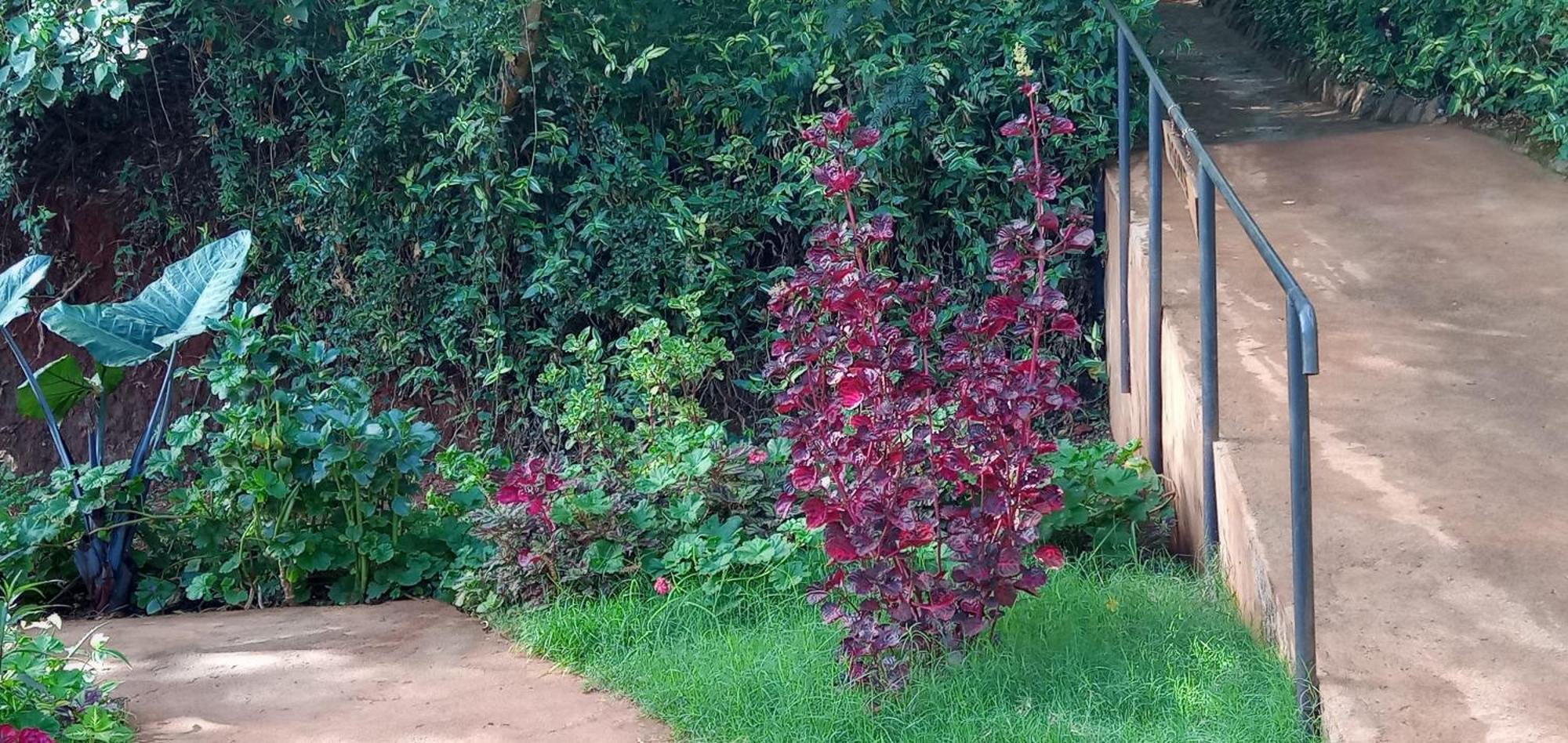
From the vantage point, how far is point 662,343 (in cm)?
566

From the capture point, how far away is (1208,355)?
3.47 m

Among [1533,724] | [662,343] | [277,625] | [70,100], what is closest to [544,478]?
[277,625]

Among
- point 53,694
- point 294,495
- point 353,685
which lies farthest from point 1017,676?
point 294,495

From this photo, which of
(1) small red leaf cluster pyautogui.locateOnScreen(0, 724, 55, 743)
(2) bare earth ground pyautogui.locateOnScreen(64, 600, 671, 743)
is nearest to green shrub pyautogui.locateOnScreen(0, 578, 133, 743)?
(2) bare earth ground pyautogui.locateOnScreen(64, 600, 671, 743)

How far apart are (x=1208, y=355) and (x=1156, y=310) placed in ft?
3.03

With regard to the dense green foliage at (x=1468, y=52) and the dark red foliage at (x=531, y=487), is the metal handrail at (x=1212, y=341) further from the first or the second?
the dark red foliage at (x=531, y=487)

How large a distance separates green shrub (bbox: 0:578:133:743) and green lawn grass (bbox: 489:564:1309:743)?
43.1 inches

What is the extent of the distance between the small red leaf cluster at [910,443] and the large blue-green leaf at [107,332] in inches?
109

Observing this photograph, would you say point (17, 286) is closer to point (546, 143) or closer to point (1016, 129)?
point (546, 143)

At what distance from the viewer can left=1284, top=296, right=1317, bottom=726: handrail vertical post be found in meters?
2.49

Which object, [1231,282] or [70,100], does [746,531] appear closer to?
[1231,282]

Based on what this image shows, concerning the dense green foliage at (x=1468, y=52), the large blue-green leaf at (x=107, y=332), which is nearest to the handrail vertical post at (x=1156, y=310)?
the dense green foliage at (x=1468, y=52)

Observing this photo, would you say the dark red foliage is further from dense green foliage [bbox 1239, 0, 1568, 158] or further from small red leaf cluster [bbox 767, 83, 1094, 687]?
dense green foliage [bbox 1239, 0, 1568, 158]

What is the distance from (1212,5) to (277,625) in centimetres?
859
